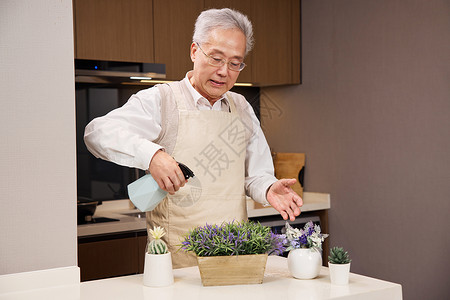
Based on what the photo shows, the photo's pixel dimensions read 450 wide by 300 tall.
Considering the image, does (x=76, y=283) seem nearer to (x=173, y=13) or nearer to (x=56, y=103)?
(x=56, y=103)

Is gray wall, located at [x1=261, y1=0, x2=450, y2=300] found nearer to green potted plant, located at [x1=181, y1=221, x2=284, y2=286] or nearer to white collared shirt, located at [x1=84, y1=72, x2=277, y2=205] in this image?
white collared shirt, located at [x1=84, y1=72, x2=277, y2=205]

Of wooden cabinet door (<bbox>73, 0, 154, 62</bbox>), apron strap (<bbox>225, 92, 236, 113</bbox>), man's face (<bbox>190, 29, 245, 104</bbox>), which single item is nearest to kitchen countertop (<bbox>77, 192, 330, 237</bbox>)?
wooden cabinet door (<bbox>73, 0, 154, 62</bbox>)

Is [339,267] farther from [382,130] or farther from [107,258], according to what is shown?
[382,130]

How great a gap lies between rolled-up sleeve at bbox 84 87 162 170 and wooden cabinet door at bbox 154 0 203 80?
122cm

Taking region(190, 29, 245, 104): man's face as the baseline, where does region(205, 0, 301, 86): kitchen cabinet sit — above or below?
above

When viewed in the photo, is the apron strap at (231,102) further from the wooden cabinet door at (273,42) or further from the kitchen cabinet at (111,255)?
the wooden cabinet door at (273,42)

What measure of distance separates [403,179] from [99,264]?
5.93 ft

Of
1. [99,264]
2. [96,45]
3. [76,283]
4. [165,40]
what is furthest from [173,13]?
[76,283]

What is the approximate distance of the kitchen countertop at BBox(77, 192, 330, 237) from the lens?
283 cm

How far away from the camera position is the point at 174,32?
3.24 meters

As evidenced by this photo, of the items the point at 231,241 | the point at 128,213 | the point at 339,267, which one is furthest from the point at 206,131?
the point at 128,213

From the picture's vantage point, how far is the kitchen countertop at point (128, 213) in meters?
2.83

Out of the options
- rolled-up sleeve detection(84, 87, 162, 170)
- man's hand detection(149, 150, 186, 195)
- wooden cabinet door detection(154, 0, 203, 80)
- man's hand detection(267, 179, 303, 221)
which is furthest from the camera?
wooden cabinet door detection(154, 0, 203, 80)

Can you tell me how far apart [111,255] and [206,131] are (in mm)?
1148
